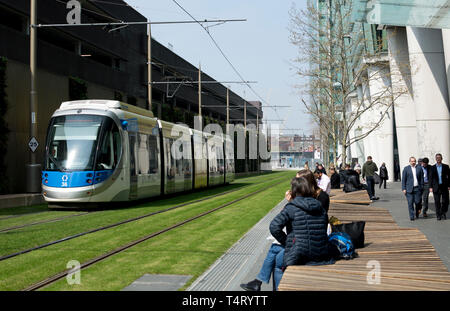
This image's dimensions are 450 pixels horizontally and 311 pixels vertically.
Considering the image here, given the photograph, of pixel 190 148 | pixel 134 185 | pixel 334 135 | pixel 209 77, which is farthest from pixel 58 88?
pixel 209 77

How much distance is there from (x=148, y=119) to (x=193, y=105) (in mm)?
44346

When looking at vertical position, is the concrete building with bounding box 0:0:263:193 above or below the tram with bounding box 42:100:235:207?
above

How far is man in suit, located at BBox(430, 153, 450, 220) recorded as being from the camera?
46.6ft

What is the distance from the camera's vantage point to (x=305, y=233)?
5312 mm

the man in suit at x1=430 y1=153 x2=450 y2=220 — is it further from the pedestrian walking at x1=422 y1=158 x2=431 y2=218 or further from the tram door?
the tram door

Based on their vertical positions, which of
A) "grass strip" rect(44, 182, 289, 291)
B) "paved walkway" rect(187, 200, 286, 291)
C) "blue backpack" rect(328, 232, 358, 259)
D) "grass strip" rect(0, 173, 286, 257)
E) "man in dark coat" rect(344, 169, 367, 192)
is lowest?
"grass strip" rect(44, 182, 289, 291)

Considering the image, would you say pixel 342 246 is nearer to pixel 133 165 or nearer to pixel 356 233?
pixel 356 233

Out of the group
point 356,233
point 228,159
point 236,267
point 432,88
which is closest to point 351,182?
point 432,88

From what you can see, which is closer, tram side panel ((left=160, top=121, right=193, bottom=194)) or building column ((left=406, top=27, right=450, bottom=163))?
tram side panel ((left=160, top=121, right=193, bottom=194))

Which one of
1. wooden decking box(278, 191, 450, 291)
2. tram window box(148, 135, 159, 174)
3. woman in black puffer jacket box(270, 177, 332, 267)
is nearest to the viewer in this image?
wooden decking box(278, 191, 450, 291)

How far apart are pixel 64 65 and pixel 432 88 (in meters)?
18.4

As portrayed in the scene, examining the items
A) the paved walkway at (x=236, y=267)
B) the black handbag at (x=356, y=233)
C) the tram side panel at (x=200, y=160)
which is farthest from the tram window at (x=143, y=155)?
the black handbag at (x=356, y=233)

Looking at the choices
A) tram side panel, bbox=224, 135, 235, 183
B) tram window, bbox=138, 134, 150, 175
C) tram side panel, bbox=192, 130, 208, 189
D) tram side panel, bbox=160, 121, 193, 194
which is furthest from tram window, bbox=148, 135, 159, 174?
tram side panel, bbox=224, 135, 235, 183

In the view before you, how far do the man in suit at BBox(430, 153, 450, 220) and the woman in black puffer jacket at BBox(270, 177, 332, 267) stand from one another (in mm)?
9835
